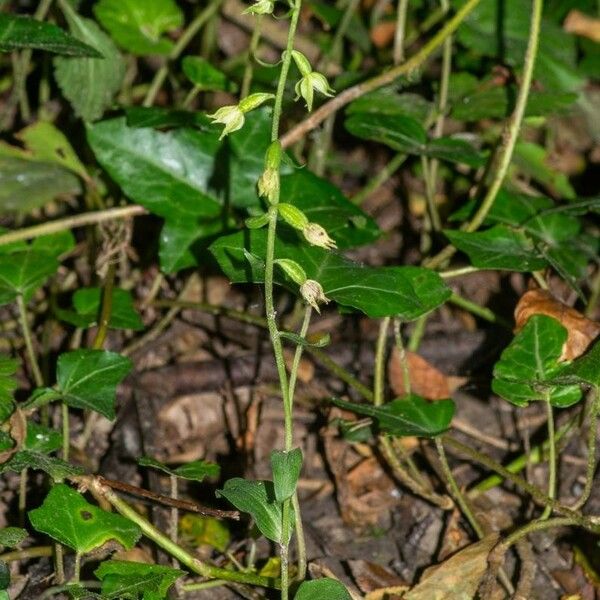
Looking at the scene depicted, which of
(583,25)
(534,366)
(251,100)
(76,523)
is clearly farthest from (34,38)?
(583,25)

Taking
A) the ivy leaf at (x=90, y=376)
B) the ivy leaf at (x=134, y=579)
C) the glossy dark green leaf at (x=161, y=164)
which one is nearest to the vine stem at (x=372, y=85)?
the glossy dark green leaf at (x=161, y=164)

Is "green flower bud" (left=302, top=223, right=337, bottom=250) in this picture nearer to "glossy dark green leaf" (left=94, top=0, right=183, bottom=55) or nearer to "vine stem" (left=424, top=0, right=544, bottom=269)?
"vine stem" (left=424, top=0, right=544, bottom=269)

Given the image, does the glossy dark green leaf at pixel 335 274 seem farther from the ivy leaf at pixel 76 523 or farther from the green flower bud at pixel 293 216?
the ivy leaf at pixel 76 523

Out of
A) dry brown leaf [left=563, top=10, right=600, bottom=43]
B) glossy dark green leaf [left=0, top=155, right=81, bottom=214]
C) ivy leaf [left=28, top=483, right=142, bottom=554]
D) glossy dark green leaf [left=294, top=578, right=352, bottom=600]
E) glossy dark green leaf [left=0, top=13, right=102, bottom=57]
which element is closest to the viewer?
glossy dark green leaf [left=294, top=578, right=352, bottom=600]

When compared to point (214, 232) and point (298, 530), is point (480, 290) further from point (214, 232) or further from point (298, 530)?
point (298, 530)

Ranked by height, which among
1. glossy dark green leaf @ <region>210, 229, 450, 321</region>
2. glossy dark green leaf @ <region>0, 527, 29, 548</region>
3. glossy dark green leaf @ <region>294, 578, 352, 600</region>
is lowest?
glossy dark green leaf @ <region>0, 527, 29, 548</region>

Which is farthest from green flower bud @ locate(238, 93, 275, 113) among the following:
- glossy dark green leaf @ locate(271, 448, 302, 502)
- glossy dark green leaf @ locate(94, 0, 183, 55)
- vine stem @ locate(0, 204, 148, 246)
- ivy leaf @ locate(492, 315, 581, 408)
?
glossy dark green leaf @ locate(94, 0, 183, 55)
